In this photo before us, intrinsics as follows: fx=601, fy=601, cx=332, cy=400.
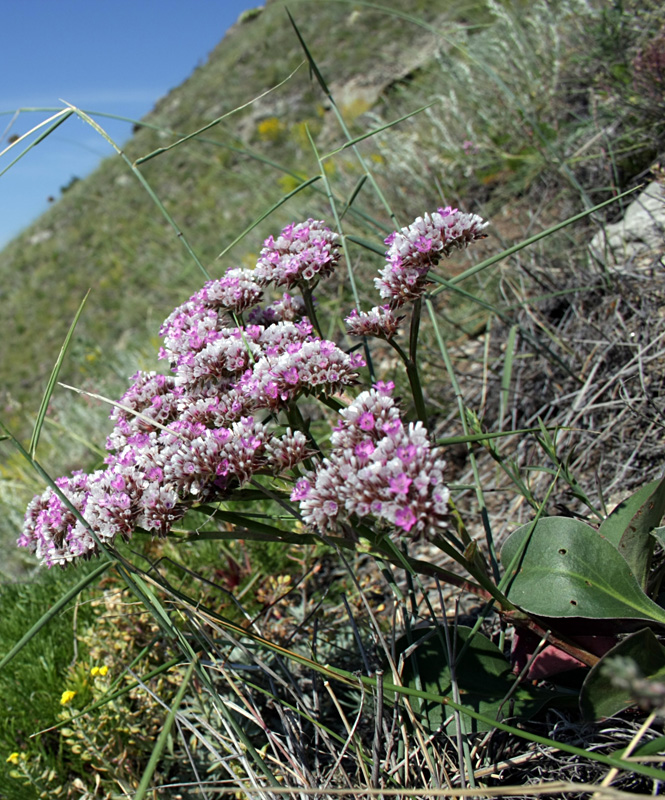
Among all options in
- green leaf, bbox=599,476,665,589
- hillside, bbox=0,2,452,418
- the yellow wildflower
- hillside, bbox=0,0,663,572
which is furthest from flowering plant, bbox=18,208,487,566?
hillside, bbox=0,2,452,418

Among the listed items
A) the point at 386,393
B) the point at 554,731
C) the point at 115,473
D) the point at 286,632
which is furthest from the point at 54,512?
the point at 554,731

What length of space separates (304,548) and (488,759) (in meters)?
0.98

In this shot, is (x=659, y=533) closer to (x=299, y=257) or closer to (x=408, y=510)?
(x=408, y=510)

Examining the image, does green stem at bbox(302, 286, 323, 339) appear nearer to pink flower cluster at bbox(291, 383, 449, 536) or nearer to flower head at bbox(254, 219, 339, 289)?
flower head at bbox(254, 219, 339, 289)

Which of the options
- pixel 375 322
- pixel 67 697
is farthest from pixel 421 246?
pixel 67 697

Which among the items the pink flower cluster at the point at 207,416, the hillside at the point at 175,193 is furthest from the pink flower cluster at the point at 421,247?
the hillside at the point at 175,193

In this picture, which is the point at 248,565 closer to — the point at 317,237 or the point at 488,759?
the point at 488,759

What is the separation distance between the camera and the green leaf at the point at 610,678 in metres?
0.97

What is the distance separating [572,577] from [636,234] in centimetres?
168

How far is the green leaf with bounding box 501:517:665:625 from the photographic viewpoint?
110 centimetres

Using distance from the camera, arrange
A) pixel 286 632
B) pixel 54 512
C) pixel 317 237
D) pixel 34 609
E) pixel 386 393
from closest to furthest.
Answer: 1. pixel 386 393
2. pixel 54 512
3. pixel 317 237
4. pixel 286 632
5. pixel 34 609

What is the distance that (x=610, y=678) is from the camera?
3.20 ft

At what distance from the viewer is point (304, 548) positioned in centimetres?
203

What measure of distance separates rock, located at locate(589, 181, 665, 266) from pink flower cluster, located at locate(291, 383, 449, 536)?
59.3 inches
